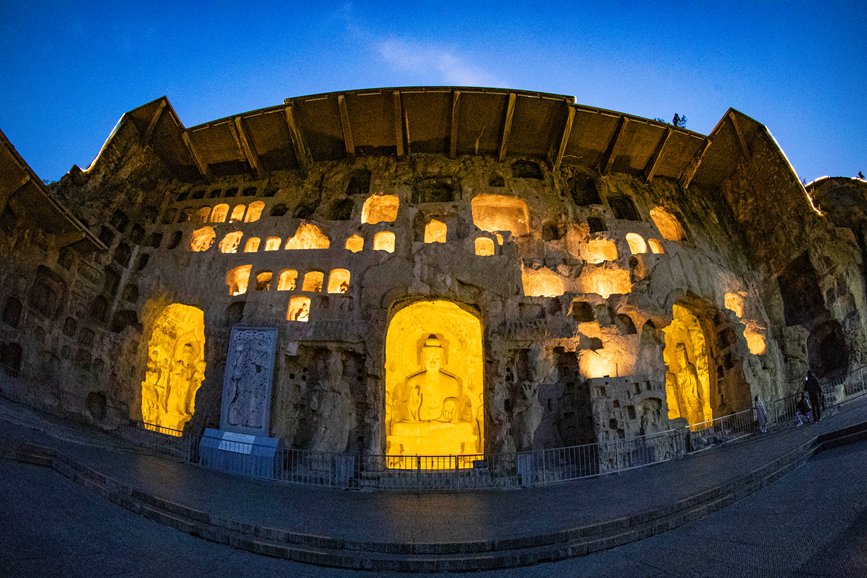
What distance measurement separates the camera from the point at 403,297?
22.0 m

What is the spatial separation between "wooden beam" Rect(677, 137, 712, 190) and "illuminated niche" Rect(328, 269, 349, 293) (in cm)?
1880

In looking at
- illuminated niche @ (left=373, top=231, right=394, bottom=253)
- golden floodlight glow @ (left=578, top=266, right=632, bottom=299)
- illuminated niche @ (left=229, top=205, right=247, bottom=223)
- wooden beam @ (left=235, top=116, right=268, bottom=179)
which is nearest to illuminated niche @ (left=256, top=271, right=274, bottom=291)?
illuminated niche @ (left=229, top=205, right=247, bottom=223)

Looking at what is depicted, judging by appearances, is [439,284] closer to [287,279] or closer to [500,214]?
[500,214]

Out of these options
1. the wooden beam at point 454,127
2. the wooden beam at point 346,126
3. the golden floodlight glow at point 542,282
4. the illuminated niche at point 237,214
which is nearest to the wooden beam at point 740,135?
the golden floodlight glow at point 542,282

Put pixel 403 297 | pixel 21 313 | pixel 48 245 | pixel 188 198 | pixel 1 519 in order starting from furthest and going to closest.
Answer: pixel 188 198 < pixel 403 297 < pixel 48 245 < pixel 21 313 < pixel 1 519

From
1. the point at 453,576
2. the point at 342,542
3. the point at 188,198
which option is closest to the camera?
the point at 453,576

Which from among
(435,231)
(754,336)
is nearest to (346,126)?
(435,231)

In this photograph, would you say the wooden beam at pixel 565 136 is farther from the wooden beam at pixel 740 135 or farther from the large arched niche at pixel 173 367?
the large arched niche at pixel 173 367

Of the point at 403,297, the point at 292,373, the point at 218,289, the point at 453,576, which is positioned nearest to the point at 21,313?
the point at 218,289

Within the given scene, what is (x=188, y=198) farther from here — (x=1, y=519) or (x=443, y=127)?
(x=1, y=519)

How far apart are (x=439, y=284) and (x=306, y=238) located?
23.5ft

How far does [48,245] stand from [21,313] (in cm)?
296

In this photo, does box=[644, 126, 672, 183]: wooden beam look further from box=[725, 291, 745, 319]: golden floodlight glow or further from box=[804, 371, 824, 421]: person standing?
box=[804, 371, 824, 421]: person standing

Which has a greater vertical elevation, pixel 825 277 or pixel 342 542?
pixel 825 277
